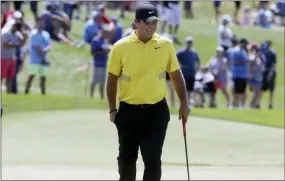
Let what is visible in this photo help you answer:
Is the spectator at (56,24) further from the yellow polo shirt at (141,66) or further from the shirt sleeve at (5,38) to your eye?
the yellow polo shirt at (141,66)

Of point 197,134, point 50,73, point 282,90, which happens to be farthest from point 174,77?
point 282,90

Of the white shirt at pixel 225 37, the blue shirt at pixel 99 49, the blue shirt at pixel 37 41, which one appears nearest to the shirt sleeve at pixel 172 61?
the blue shirt at pixel 37 41

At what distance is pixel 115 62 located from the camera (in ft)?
23.0

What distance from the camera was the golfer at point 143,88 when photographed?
22.7ft

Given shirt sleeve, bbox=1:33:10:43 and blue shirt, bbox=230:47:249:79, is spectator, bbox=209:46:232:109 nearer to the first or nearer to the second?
blue shirt, bbox=230:47:249:79

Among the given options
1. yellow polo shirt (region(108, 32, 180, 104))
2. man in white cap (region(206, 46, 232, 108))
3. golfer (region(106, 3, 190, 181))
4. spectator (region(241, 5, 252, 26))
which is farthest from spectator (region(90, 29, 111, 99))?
spectator (region(241, 5, 252, 26))

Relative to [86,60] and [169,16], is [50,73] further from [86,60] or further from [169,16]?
[169,16]

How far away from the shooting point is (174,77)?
7203mm

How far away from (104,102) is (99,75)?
2.41 m

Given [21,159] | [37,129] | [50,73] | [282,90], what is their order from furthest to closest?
[282,90]
[50,73]
[37,129]
[21,159]

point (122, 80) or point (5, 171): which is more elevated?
point (122, 80)

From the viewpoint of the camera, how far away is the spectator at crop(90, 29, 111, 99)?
18797mm

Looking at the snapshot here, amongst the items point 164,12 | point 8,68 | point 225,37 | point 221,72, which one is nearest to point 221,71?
point 221,72

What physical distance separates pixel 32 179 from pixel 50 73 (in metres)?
14.3
